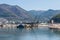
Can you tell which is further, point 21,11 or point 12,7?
point 12,7

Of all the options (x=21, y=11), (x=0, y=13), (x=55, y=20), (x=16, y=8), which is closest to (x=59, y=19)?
(x=55, y=20)

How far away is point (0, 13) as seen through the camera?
13688 centimetres

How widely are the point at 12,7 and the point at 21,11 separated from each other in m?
17.7

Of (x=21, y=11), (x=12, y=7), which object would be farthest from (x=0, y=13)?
(x=12, y=7)

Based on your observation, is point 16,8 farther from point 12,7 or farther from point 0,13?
point 0,13

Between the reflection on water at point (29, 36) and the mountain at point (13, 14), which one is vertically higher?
the mountain at point (13, 14)

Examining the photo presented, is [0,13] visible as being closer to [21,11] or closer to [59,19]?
[21,11]

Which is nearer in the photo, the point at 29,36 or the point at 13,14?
the point at 29,36

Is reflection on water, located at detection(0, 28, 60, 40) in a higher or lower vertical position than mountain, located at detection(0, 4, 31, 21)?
lower

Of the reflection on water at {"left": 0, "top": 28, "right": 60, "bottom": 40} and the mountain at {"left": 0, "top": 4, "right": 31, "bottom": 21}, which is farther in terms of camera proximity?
the mountain at {"left": 0, "top": 4, "right": 31, "bottom": 21}

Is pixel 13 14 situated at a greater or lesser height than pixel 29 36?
greater

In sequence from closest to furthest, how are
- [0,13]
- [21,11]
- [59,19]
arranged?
[59,19] < [0,13] < [21,11]

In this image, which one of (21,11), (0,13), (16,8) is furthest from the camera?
(16,8)

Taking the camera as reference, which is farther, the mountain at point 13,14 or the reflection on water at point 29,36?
the mountain at point 13,14
